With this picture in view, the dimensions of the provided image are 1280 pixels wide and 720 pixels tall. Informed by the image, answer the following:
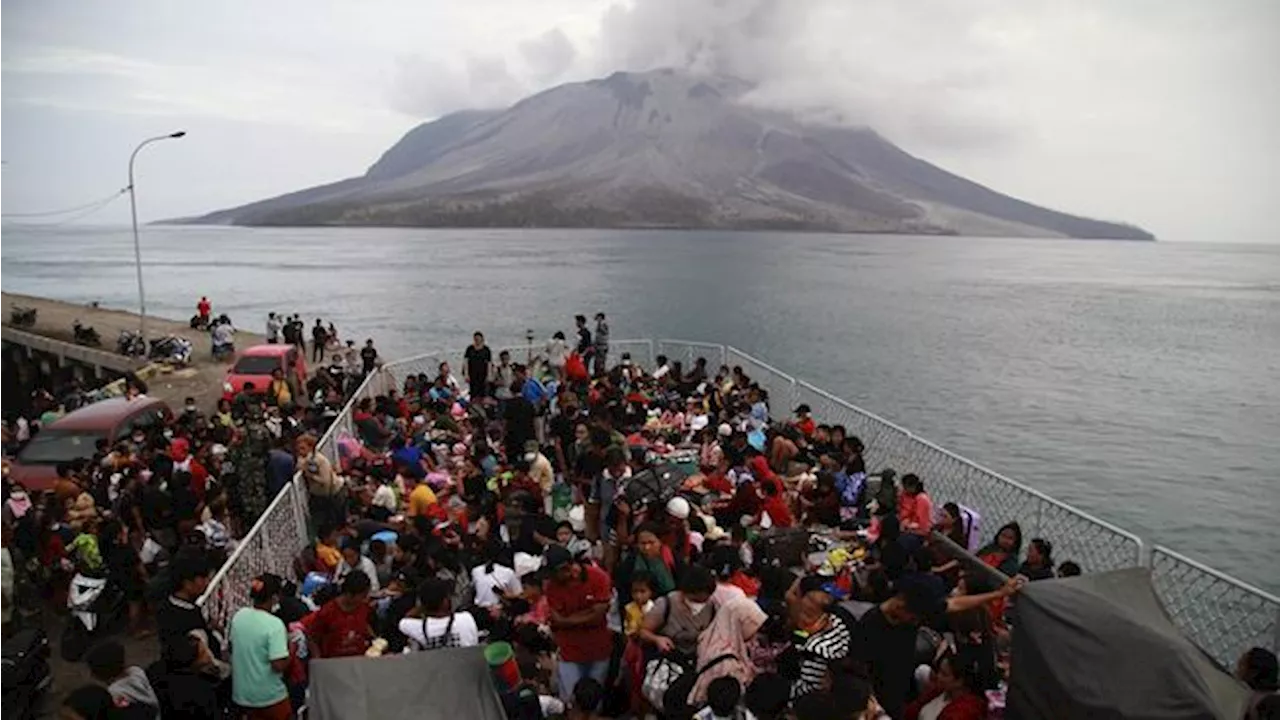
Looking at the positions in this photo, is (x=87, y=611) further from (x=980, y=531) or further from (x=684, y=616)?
(x=980, y=531)

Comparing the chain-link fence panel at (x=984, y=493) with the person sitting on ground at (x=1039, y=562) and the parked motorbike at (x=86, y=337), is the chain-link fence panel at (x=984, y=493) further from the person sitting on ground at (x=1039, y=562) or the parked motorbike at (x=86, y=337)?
the parked motorbike at (x=86, y=337)

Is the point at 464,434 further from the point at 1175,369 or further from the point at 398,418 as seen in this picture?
the point at 1175,369

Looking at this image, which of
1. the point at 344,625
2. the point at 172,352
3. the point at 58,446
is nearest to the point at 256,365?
the point at 58,446

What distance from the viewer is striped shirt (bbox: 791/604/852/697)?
197 inches

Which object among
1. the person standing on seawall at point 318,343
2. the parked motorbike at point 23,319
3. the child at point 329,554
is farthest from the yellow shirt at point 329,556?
the parked motorbike at point 23,319

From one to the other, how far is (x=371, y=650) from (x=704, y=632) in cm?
233

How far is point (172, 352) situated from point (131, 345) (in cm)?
275

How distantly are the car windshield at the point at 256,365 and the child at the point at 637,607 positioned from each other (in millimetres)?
15917

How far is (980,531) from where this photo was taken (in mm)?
11055

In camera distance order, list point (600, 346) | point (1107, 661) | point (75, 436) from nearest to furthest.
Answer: point (1107, 661)
point (75, 436)
point (600, 346)

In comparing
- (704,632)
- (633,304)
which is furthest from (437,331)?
(704,632)

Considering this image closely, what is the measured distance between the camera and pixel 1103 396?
42.5 metres

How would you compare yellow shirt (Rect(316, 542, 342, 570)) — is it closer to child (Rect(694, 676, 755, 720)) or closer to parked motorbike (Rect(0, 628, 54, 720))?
parked motorbike (Rect(0, 628, 54, 720))

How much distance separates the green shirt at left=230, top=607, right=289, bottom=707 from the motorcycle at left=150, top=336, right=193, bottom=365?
23.3 metres
